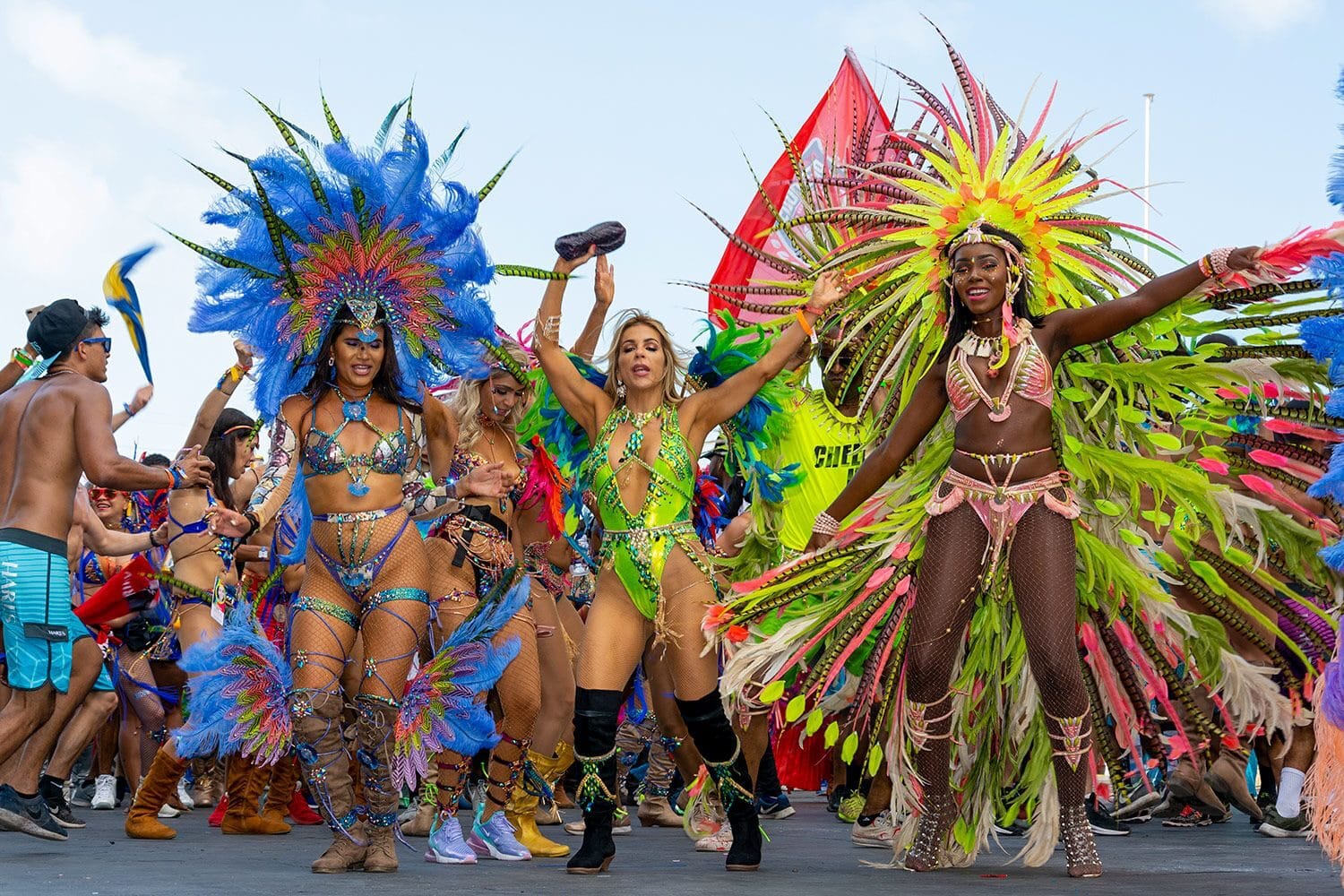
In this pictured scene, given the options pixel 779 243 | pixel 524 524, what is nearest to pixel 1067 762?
pixel 524 524

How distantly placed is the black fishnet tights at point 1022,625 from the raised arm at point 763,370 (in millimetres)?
925

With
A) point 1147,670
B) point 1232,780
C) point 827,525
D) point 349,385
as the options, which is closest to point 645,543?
point 827,525

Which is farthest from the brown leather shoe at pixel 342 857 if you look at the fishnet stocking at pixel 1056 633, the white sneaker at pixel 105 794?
the white sneaker at pixel 105 794

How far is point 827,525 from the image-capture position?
602 cm

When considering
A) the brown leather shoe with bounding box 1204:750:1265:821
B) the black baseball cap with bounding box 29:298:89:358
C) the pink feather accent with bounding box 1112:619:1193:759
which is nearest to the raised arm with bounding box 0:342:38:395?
the black baseball cap with bounding box 29:298:89:358

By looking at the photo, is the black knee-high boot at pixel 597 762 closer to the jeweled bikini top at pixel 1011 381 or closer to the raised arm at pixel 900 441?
the raised arm at pixel 900 441

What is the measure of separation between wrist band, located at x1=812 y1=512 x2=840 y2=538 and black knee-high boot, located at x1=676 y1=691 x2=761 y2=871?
0.74 metres

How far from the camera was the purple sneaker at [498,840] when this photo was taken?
251 inches

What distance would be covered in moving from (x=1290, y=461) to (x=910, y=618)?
4.83 feet

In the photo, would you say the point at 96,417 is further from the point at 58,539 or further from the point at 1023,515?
the point at 1023,515

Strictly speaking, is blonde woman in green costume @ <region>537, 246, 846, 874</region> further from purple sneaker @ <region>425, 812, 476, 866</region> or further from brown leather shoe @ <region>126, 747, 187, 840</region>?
brown leather shoe @ <region>126, 747, 187, 840</region>

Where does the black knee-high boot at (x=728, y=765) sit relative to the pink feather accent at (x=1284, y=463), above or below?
below

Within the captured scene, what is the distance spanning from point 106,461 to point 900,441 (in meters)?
3.35

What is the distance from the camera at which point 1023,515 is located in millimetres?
5539
